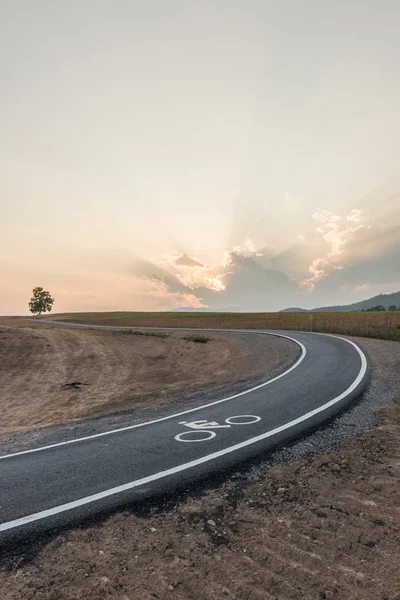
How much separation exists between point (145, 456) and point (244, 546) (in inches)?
114

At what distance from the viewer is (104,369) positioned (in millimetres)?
20375

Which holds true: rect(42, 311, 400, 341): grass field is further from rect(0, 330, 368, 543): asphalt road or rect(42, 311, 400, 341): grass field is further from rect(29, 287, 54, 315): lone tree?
rect(29, 287, 54, 315): lone tree

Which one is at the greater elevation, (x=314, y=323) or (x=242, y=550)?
(x=314, y=323)

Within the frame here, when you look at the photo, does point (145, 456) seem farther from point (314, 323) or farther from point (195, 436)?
point (314, 323)

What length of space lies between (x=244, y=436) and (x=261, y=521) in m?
2.88

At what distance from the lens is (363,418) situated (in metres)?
8.01

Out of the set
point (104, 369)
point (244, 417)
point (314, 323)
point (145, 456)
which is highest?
A: point (314, 323)

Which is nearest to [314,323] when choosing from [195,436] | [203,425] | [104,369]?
[104,369]

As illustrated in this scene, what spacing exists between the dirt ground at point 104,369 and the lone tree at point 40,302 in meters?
98.2

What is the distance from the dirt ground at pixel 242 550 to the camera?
314 centimetres

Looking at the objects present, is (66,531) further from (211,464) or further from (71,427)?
(71,427)

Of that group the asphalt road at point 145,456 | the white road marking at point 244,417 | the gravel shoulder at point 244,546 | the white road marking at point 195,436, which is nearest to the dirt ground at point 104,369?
the asphalt road at point 145,456

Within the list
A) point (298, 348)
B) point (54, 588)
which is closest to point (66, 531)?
point (54, 588)

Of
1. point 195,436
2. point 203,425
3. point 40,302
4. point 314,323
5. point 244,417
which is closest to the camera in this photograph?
point 195,436
